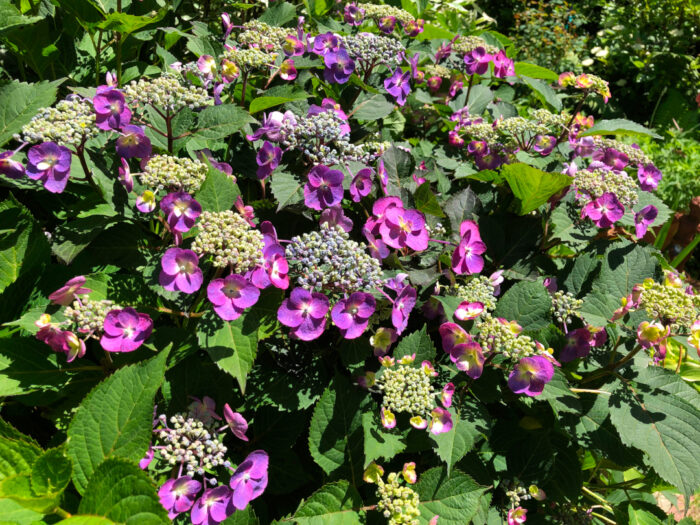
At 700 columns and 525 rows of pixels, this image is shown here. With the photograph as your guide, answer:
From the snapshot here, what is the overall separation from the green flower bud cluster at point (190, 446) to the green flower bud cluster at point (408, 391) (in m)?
0.44

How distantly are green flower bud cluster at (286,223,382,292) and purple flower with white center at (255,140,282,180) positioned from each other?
340 mm

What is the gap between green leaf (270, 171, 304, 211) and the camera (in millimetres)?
1494

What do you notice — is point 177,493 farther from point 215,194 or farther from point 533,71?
point 533,71

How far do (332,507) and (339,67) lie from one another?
4.71ft

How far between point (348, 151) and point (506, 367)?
2.61 ft

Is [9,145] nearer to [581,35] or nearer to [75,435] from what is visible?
[75,435]

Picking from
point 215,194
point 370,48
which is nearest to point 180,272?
point 215,194

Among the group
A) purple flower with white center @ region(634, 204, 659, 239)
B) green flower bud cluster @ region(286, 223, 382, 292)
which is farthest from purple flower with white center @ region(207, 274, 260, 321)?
purple flower with white center @ region(634, 204, 659, 239)

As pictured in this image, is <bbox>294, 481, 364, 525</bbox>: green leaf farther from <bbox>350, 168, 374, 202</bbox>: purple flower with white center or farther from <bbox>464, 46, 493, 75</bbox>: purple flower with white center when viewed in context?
<bbox>464, 46, 493, 75</bbox>: purple flower with white center

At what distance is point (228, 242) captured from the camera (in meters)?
1.25

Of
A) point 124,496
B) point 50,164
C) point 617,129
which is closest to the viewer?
point 124,496

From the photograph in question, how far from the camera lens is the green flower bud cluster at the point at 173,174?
1.33m

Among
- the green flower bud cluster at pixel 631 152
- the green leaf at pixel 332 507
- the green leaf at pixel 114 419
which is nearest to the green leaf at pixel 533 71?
the green flower bud cluster at pixel 631 152

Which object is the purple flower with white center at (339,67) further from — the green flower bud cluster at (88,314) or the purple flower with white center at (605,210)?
the green flower bud cluster at (88,314)
